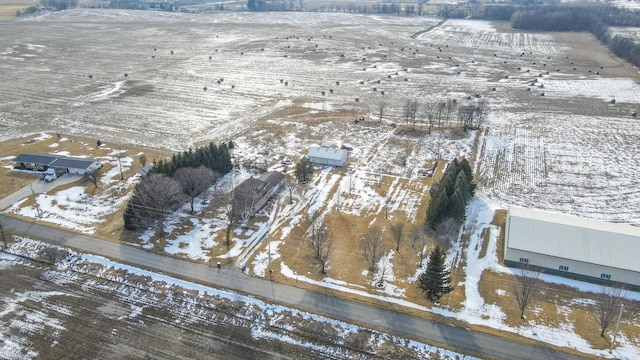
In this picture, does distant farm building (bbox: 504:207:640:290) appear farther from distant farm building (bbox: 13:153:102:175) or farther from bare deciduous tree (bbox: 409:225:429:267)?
distant farm building (bbox: 13:153:102:175)

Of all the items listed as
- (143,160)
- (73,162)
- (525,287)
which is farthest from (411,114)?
(73,162)

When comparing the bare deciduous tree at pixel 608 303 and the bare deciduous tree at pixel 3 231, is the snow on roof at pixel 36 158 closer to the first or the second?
the bare deciduous tree at pixel 3 231

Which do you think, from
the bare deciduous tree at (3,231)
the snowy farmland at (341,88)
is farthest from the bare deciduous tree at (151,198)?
the snowy farmland at (341,88)

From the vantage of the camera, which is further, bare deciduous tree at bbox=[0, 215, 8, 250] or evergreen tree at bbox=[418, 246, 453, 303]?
bare deciduous tree at bbox=[0, 215, 8, 250]

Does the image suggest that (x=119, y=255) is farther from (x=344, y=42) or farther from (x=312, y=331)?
(x=344, y=42)

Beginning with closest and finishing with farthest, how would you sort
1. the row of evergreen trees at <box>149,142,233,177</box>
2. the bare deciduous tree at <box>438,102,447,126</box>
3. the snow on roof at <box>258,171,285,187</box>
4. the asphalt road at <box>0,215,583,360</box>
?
the asphalt road at <box>0,215,583,360</box> → the row of evergreen trees at <box>149,142,233,177</box> → the snow on roof at <box>258,171,285,187</box> → the bare deciduous tree at <box>438,102,447,126</box>

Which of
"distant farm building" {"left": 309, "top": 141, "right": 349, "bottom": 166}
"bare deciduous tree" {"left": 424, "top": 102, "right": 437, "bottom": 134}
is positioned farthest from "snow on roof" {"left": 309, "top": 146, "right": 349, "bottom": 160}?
"bare deciduous tree" {"left": 424, "top": 102, "right": 437, "bottom": 134}

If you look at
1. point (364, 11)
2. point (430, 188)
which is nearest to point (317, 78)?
point (430, 188)
